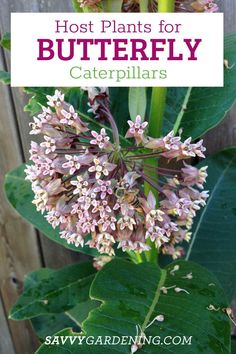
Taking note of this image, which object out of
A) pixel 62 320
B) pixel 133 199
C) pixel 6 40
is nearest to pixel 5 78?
pixel 6 40

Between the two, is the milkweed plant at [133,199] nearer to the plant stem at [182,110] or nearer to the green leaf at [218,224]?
the plant stem at [182,110]

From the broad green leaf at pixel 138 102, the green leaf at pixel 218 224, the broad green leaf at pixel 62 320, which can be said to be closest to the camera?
the broad green leaf at pixel 138 102

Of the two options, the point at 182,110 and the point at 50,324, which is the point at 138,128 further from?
the point at 50,324

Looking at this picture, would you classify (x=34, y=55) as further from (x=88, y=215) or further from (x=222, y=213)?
(x=222, y=213)

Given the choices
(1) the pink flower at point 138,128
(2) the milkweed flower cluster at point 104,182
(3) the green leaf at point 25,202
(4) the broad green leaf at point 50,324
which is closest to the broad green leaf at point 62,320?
(4) the broad green leaf at point 50,324

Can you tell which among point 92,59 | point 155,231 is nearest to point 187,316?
point 155,231

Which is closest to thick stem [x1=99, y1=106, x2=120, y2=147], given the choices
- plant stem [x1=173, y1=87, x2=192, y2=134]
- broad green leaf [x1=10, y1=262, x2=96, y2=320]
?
plant stem [x1=173, y1=87, x2=192, y2=134]
